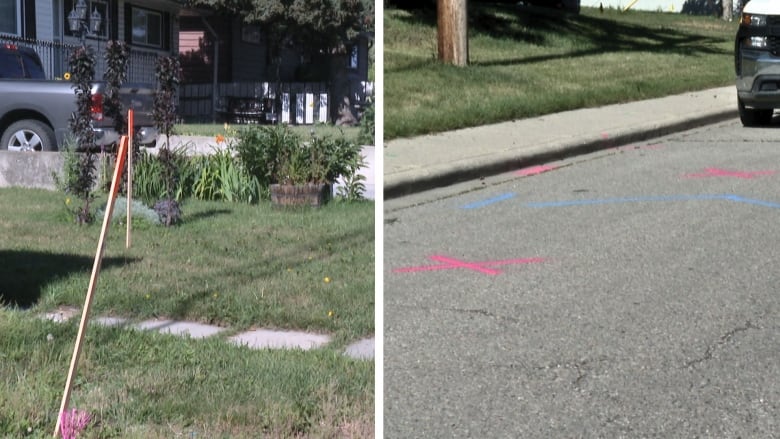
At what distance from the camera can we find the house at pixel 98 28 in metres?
1.82

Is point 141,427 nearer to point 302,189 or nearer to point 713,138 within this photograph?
point 302,189

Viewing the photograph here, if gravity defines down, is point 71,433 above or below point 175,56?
below

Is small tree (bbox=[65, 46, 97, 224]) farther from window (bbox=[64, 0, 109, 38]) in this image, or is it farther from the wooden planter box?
the wooden planter box

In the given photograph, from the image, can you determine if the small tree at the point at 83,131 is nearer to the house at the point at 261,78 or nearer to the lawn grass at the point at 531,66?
the house at the point at 261,78

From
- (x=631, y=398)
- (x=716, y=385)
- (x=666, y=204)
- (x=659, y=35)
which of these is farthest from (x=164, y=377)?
(x=659, y=35)

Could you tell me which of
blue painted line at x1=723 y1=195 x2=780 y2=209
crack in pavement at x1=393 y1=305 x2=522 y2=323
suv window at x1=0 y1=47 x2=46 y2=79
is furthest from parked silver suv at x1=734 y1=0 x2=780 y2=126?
suv window at x1=0 y1=47 x2=46 y2=79

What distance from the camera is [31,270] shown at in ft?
6.43

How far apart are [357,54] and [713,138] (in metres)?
7.63

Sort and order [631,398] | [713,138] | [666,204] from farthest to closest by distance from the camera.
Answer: [713,138] → [666,204] → [631,398]

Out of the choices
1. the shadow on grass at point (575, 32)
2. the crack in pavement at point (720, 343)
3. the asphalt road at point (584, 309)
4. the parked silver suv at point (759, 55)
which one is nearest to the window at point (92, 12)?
the asphalt road at point (584, 309)

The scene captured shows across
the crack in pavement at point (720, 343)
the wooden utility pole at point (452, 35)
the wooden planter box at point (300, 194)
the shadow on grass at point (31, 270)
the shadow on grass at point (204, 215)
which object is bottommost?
the crack in pavement at point (720, 343)

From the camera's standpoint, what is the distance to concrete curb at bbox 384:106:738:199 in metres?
6.64

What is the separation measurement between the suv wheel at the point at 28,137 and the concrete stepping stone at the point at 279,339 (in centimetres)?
46

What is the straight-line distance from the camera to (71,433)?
1707 mm
